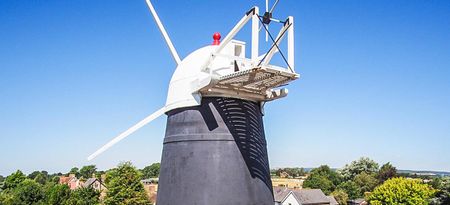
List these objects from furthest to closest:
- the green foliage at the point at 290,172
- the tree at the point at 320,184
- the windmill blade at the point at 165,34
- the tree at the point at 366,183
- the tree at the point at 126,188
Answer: the green foliage at the point at 290,172 < the tree at the point at 320,184 < the tree at the point at 366,183 < the tree at the point at 126,188 < the windmill blade at the point at 165,34

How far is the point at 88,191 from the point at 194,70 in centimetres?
3958

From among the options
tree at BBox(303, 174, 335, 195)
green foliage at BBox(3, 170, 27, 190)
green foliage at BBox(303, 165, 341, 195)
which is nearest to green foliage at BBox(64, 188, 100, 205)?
tree at BBox(303, 174, 335, 195)

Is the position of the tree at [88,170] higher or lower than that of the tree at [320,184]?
higher

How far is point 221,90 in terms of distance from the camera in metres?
5.90

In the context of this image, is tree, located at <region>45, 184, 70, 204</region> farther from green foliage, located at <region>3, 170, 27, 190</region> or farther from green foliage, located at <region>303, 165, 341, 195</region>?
green foliage, located at <region>303, 165, 341, 195</region>

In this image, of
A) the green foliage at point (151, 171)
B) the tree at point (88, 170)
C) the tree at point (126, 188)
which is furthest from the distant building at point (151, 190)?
the tree at point (88, 170)

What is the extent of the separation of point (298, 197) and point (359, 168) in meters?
38.3

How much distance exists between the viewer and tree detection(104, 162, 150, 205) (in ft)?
127

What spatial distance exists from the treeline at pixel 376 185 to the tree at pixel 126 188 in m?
28.3

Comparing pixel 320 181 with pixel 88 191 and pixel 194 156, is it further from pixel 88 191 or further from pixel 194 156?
pixel 194 156

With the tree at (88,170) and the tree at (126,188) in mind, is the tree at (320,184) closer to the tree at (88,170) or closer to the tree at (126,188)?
the tree at (126,188)

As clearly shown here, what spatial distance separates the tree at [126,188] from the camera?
1527 inches

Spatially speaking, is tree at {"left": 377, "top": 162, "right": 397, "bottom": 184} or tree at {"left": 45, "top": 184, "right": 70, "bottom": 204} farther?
tree at {"left": 377, "top": 162, "right": 397, "bottom": 184}

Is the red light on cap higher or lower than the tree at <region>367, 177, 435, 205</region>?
higher
